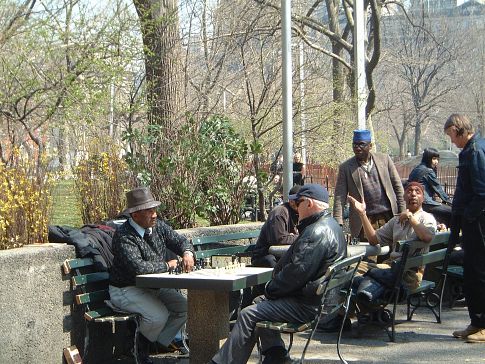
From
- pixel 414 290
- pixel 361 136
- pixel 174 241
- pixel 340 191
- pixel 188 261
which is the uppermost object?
pixel 361 136

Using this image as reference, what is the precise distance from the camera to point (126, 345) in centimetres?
Answer: 820

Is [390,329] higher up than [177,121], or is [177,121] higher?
[177,121]

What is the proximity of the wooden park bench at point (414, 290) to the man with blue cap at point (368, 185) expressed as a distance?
0.63 meters

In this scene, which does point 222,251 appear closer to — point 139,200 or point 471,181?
point 139,200

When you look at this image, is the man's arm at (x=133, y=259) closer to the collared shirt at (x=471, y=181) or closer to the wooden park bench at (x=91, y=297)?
the wooden park bench at (x=91, y=297)

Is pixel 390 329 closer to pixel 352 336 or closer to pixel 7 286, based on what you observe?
pixel 352 336

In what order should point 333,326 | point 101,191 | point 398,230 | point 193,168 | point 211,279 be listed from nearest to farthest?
point 211,279, point 333,326, point 398,230, point 101,191, point 193,168

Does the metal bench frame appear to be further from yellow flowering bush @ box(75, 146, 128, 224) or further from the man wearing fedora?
yellow flowering bush @ box(75, 146, 128, 224)

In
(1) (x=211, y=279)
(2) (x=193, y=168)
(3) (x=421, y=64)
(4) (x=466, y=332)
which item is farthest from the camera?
(3) (x=421, y=64)

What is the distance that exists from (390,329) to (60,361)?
323 centimetres

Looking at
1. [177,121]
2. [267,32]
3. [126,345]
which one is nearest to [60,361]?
[126,345]

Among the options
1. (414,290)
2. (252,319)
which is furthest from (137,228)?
(414,290)

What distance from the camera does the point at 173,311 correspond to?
7945 millimetres

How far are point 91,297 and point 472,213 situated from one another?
11.0 feet
